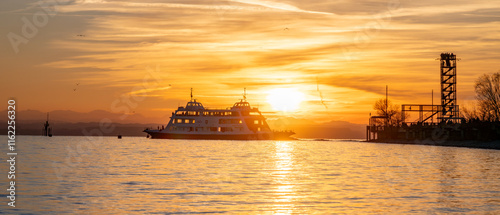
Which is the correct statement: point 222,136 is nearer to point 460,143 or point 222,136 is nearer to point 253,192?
point 460,143

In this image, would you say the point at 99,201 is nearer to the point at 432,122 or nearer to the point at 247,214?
the point at 247,214

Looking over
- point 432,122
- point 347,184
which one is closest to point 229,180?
point 347,184

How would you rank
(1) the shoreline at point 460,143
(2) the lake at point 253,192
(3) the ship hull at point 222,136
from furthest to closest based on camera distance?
1. (3) the ship hull at point 222,136
2. (1) the shoreline at point 460,143
3. (2) the lake at point 253,192

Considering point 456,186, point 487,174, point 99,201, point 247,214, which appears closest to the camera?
point 247,214

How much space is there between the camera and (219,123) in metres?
161

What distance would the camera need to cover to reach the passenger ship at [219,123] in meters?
160

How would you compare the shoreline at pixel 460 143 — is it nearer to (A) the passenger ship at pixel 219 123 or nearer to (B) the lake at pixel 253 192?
(A) the passenger ship at pixel 219 123

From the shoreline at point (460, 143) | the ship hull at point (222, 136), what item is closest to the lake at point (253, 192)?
the shoreline at point (460, 143)

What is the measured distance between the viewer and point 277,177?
3638 centimetres

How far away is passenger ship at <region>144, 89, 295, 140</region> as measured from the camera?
159500mm

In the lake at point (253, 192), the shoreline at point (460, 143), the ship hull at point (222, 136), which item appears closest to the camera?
the lake at point (253, 192)

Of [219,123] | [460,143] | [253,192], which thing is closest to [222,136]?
[219,123]

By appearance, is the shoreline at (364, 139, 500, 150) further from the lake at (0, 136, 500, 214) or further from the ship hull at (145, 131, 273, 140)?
the lake at (0, 136, 500, 214)

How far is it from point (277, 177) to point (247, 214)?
50.3 feet
